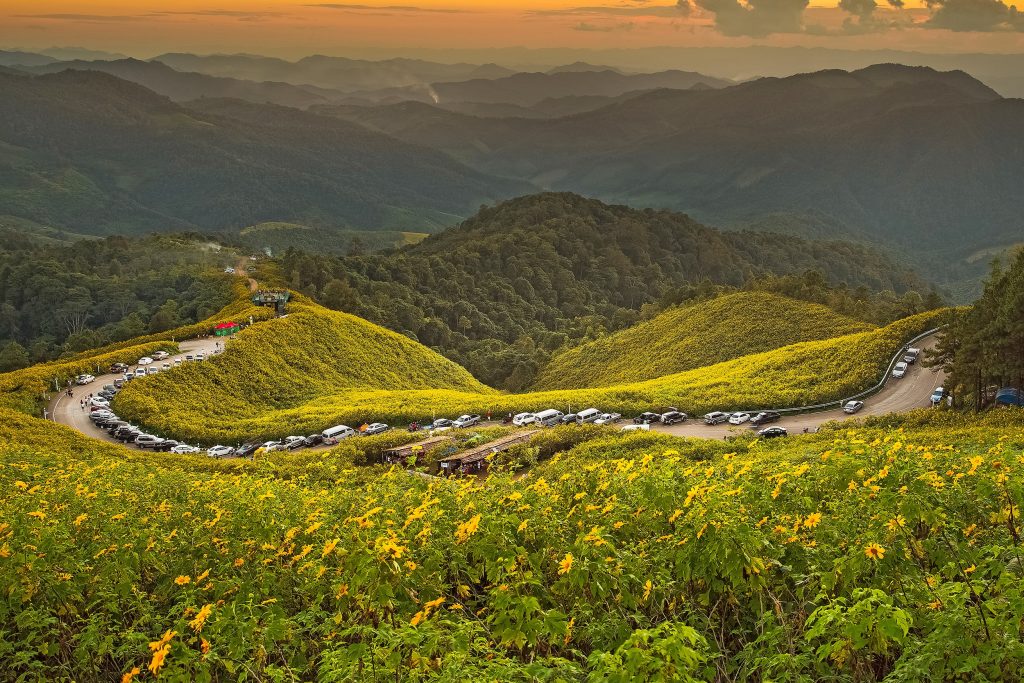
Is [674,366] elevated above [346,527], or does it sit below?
below

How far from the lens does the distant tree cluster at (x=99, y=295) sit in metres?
79.3

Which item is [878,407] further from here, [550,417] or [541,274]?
[541,274]

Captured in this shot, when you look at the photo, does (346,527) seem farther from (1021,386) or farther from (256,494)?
(1021,386)

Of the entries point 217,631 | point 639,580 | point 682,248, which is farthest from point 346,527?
point 682,248

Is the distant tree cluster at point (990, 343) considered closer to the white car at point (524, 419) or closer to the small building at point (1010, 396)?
the small building at point (1010, 396)

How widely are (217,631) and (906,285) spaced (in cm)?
19200

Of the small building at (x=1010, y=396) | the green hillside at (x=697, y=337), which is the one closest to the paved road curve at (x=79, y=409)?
the green hillside at (x=697, y=337)

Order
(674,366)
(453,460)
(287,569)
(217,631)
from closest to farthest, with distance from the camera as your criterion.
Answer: (217,631) → (287,569) → (453,460) → (674,366)

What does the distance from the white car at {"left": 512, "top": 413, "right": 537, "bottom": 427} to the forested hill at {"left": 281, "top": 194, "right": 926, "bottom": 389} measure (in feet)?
132

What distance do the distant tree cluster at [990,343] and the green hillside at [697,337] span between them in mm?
26032

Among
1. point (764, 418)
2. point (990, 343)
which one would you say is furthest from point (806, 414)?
point (990, 343)

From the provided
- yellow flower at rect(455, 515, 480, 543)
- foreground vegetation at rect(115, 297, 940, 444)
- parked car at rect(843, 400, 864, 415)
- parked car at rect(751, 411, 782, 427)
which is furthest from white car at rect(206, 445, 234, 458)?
yellow flower at rect(455, 515, 480, 543)

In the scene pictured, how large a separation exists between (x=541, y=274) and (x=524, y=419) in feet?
289

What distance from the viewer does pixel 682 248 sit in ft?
534
